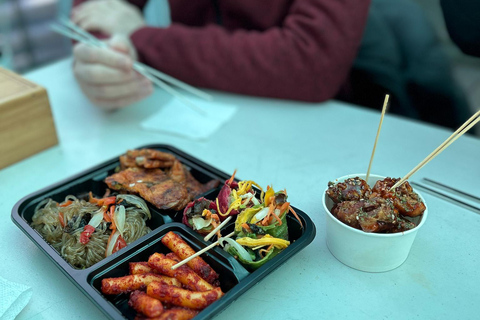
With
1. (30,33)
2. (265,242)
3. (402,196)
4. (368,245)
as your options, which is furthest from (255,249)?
(30,33)

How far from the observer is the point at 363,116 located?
181 cm

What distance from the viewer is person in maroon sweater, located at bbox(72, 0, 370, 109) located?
5.68 feet

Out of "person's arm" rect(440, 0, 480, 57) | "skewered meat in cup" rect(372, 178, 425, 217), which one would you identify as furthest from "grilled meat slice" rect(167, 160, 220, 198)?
"person's arm" rect(440, 0, 480, 57)

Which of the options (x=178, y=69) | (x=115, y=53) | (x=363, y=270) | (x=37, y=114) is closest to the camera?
(x=363, y=270)

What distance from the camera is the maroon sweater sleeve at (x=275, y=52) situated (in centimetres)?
179

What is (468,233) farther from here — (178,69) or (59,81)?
(59,81)

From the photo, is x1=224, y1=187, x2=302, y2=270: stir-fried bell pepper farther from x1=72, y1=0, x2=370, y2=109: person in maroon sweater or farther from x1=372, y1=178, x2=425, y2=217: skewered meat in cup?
x1=72, y1=0, x2=370, y2=109: person in maroon sweater

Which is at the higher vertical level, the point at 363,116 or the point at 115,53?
the point at 115,53

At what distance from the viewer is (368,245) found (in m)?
0.95

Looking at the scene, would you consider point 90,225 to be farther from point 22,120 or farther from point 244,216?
point 22,120

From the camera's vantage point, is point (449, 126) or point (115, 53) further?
point (449, 126)

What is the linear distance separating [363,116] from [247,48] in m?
0.63

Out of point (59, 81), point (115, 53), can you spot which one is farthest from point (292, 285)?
point (59, 81)

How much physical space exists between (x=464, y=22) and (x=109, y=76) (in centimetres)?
Result: 134
